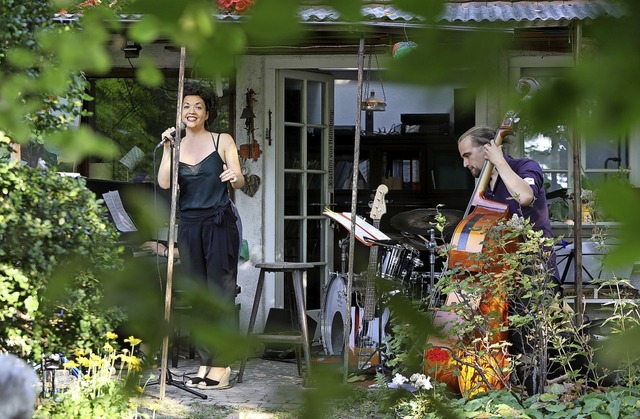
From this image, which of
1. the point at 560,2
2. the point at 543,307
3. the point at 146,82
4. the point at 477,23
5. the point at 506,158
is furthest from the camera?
the point at 560,2

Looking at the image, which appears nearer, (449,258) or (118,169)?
(449,258)

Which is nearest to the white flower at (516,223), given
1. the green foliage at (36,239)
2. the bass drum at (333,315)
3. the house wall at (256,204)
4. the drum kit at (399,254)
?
the drum kit at (399,254)

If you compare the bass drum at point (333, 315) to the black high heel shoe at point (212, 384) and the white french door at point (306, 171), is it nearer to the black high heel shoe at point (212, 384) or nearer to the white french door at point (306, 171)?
the white french door at point (306, 171)

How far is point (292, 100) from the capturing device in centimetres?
753

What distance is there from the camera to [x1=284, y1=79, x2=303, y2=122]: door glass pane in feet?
24.6

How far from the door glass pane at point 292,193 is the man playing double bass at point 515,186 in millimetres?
2834

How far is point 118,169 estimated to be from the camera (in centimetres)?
739

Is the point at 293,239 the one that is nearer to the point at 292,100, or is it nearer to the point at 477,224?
the point at 292,100

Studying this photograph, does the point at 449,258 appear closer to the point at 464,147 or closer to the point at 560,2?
the point at 464,147

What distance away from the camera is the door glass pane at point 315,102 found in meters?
7.64

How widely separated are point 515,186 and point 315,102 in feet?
11.4

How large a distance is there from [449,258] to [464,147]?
564 millimetres

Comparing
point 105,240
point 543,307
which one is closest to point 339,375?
point 105,240

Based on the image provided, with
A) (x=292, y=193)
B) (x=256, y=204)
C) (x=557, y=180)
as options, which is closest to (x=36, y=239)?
(x=256, y=204)
